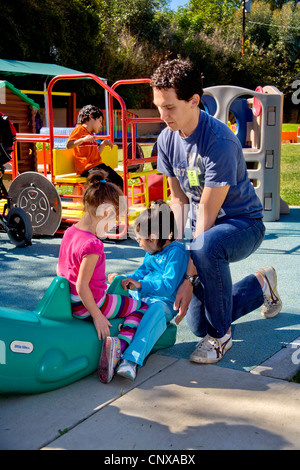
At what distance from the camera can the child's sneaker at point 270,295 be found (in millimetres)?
3471

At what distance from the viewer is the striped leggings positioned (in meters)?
2.90

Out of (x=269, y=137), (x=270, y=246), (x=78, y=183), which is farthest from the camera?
(x=269, y=137)

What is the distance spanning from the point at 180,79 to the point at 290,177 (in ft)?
31.3

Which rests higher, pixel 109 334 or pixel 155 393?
pixel 109 334

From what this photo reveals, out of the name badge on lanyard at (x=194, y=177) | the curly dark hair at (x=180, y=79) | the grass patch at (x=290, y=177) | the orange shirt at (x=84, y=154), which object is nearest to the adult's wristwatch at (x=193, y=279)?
the name badge on lanyard at (x=194, y=177)

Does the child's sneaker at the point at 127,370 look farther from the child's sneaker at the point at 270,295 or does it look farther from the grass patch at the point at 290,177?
the grass patch at the point at 290,177

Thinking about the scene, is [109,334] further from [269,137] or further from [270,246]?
[269,137]

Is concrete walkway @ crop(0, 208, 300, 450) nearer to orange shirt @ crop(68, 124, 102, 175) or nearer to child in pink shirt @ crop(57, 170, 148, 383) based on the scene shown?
child in pink shirt @ crop(57, 170, 148, 383)

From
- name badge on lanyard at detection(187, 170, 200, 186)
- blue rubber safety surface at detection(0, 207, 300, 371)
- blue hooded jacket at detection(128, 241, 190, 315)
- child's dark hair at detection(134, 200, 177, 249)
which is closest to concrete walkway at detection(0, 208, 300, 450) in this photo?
blue rubber safety surface at detection(0, 207, 300, 371)

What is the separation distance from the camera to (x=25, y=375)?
2527 mm

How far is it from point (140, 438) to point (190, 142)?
164 centimetres

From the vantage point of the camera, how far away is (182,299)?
116 inches

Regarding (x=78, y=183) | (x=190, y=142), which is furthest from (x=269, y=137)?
(x=190, y=142)

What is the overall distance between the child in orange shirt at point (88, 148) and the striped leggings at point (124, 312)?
365 cm
